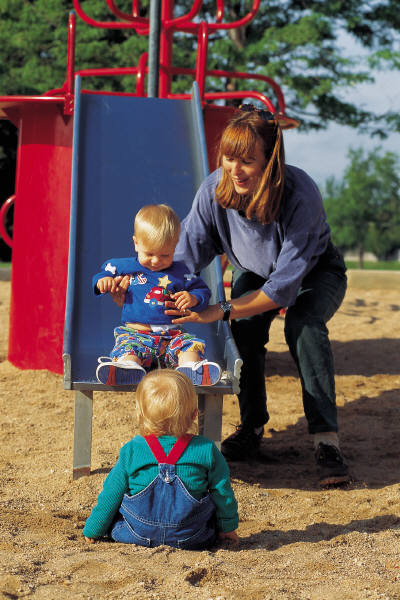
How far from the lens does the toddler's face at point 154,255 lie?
135 inches

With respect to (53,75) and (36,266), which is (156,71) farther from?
(53,75)

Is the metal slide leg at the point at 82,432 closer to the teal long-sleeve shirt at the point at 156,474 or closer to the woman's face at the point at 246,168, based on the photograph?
the teal long-sleeve shirt at the point at 156,474

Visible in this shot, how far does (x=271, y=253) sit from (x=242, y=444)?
3.23ft

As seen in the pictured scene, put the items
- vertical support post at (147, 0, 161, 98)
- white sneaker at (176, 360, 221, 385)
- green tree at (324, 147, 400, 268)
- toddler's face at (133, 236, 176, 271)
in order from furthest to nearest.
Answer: green tree at (324, 147, 400, 268) < vertical support post at (147, 0, 161, 98) < toddler's face at (133, 236, 176, 271) < white sneaker at (176, 360, 221, 385)

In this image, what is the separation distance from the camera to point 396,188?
50.1 m

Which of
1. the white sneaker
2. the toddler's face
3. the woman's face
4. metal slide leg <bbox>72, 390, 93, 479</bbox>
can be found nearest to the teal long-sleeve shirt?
the white sneaker

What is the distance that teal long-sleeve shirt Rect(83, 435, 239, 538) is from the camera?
2.60m

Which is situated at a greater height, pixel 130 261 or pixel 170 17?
pixel 170 17

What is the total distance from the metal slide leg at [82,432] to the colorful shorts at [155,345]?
21 centimetres

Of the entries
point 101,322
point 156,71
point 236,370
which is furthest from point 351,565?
point 156,71

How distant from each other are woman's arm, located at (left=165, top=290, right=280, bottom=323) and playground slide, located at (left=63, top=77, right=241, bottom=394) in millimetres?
176

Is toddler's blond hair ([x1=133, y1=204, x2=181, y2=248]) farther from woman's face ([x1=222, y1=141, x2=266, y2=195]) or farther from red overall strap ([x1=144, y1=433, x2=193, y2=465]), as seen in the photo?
red overall strap ([x1=144, y1=433, x2=193, y2=465])

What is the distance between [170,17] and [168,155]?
182 cm

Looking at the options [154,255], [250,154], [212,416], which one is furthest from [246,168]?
[212,416]
